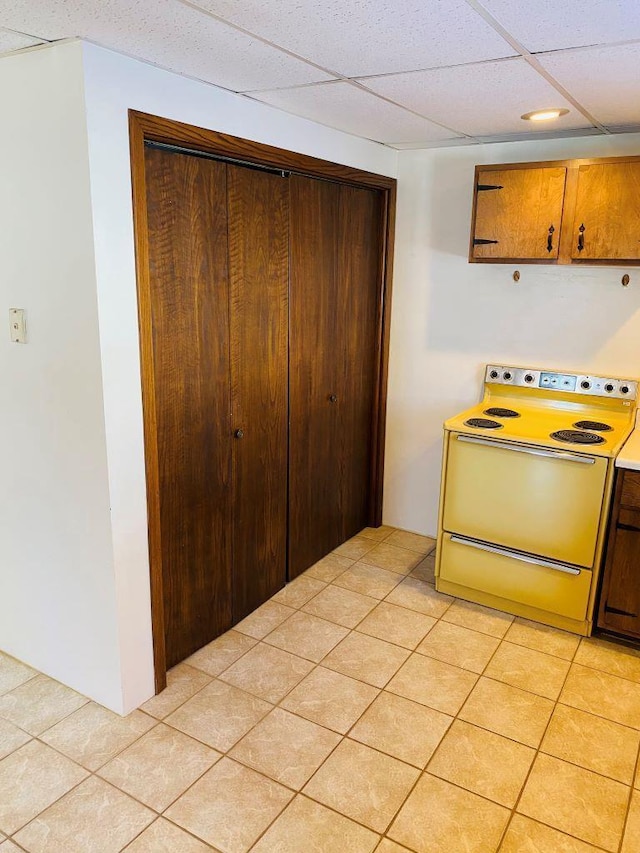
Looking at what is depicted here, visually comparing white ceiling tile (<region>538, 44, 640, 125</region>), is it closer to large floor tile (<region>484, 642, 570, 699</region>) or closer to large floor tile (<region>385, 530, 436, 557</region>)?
large floor tile (<region>484, 642, 570, 699</region>)

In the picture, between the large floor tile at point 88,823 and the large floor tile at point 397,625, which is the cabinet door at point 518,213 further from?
the large floor tile at point 88,823

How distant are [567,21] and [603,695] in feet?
7.47

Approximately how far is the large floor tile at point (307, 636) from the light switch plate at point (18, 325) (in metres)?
1.59

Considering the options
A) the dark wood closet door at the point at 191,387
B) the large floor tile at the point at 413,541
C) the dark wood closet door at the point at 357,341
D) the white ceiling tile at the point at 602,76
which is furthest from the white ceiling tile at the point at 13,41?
the large floor tile at the point at 413,541

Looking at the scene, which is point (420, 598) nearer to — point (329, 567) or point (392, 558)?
point (392, 558)

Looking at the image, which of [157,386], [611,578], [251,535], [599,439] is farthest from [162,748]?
[599,439]

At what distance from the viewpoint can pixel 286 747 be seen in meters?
2.20

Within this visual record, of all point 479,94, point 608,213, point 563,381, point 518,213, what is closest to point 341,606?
point 563,381

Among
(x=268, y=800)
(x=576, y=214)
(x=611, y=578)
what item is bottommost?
(x=268, y=800)

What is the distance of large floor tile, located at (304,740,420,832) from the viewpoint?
6.39 feet

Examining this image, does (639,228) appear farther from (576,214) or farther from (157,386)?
(157,386)

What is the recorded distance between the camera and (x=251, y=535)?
2.94 m

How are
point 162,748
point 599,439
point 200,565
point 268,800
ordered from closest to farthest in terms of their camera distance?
1. point 268,800
2. point 162,748
3. point 200,565
4. point 599,439

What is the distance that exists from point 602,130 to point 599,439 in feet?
4.48
